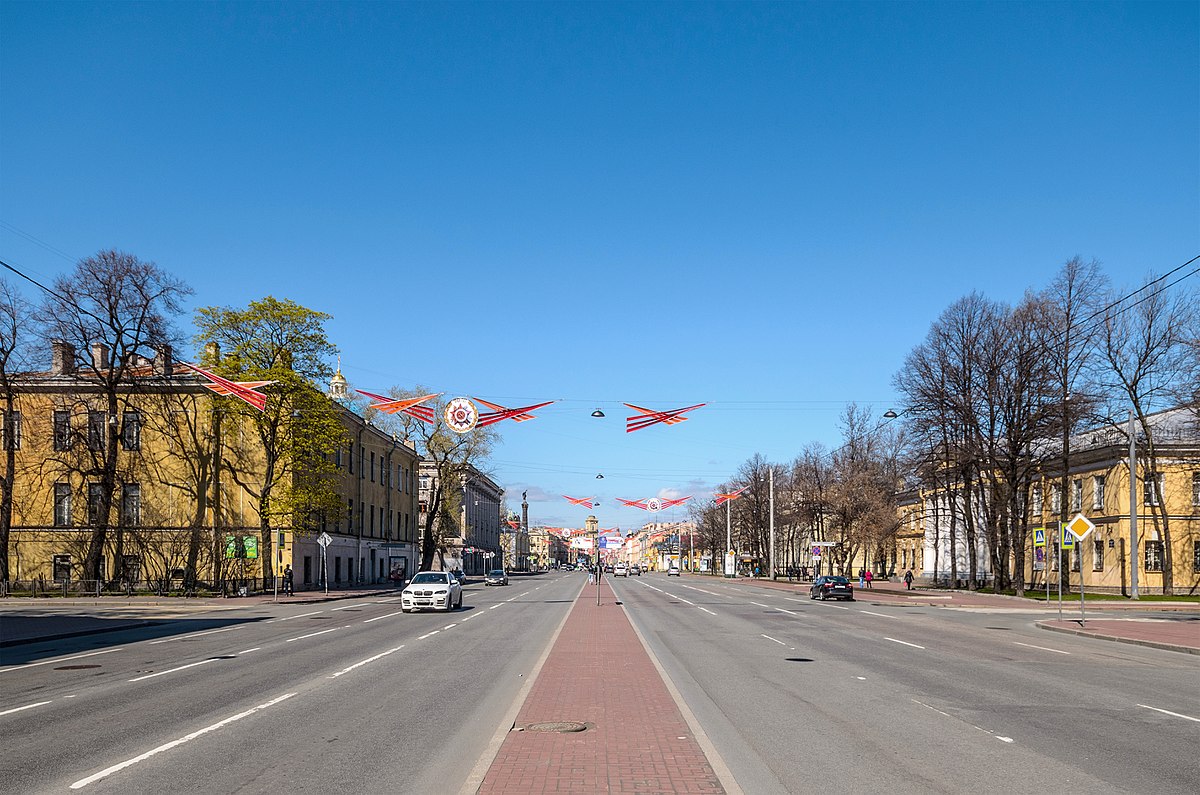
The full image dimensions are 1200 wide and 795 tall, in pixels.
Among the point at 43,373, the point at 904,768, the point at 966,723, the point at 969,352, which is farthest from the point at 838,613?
the point at 43,373

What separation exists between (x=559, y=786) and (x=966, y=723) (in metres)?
6.26

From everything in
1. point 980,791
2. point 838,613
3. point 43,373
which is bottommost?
point 838,613

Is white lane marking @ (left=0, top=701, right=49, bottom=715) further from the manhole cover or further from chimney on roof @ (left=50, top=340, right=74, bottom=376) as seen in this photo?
chimney on roof @ (left=50, top=340, right=74, bottom=376)

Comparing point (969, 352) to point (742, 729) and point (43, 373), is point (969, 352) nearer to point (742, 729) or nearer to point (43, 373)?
point (742, 729)

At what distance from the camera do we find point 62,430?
54500 mm

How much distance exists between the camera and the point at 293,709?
12.8 metres

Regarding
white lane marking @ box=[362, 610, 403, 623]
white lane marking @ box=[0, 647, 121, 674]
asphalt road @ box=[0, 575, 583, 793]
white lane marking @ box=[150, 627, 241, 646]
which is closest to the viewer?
asphalt road @ box=[0, 575, 583, 793]

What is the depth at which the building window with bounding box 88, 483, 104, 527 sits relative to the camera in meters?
55.2

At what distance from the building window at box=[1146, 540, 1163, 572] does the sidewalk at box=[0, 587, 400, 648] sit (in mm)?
45592

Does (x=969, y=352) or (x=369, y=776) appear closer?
(x=369, y=776)

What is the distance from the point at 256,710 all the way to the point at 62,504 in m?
50.8

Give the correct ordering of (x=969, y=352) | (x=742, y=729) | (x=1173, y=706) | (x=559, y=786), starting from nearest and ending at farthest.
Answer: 1. (x=559, y=786)
2. (x=742, y=729)
3. (x=1173, y=706)
4. (x=969, y=352)

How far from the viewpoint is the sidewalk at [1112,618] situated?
26.6 metres

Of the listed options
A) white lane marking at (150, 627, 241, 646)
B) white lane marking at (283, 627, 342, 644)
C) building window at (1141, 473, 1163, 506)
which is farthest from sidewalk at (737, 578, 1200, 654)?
white lane marking at (150, 627, 241, 646)
